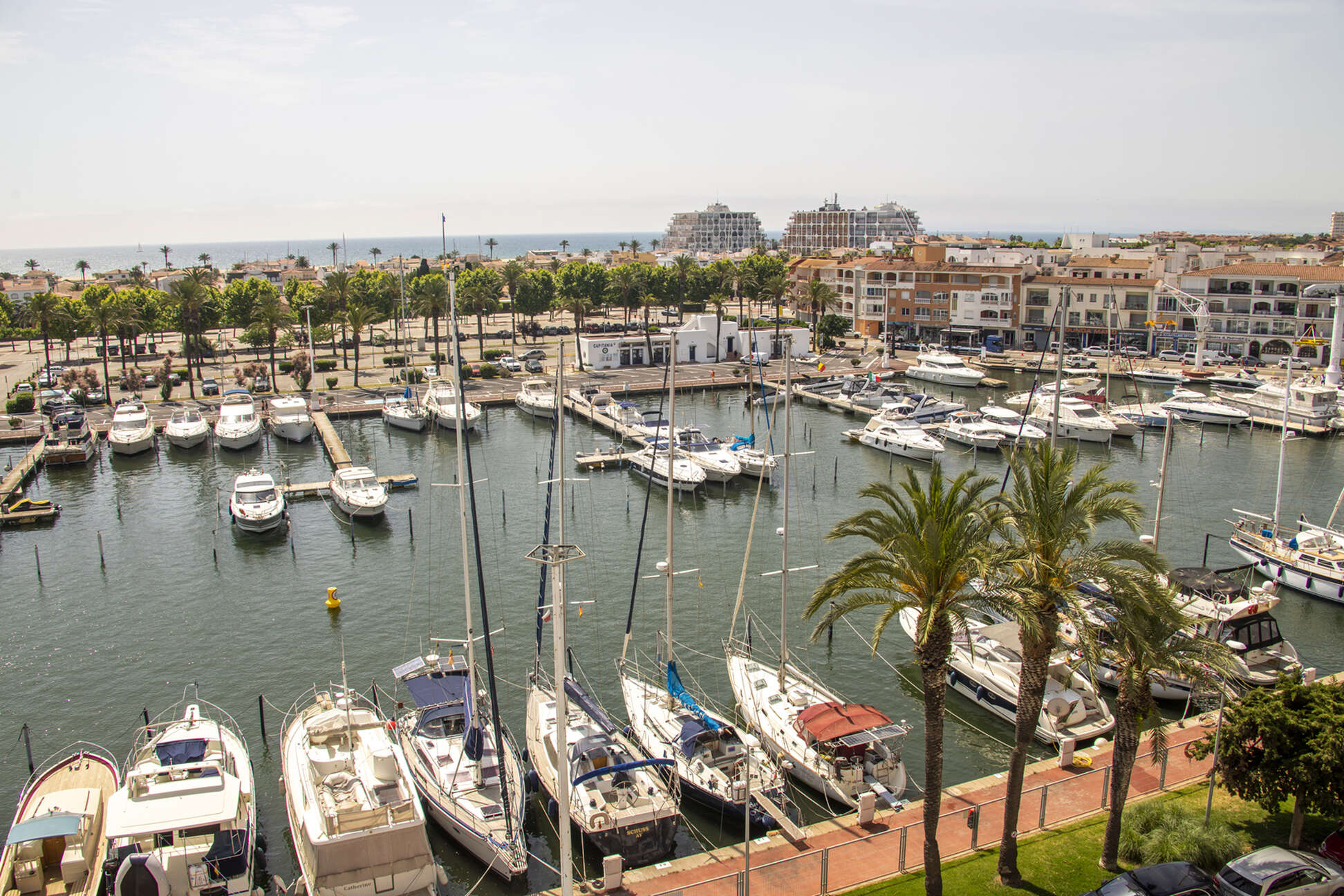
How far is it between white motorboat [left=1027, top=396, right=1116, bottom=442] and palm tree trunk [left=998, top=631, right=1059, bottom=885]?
5451 cm

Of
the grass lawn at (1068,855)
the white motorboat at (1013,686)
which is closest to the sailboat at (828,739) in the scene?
the white motorboat at (1013,686)

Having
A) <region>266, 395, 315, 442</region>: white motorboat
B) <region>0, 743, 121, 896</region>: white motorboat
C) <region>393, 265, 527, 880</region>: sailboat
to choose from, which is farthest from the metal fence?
<region>266, 395, 315, 442</region>: white motorboat

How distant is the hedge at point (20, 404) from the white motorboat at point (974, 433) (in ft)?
242

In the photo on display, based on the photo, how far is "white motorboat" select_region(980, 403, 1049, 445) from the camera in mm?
71125

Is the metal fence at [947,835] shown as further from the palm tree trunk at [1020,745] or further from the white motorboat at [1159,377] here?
the white motorboat at [1159,377]

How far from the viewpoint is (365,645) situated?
1512 inches

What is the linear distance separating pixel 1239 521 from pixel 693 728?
34.0 meters

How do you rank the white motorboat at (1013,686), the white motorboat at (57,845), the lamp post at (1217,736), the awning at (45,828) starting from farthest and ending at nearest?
the white motorboat at (1013,686) < the lamp post at (1217,736) < the awning at (45,828) < the white motorboat at (57,845)

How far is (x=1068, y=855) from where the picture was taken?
72.9 feet

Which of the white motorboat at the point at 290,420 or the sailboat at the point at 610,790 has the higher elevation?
the white motorboat at the point at 290,420

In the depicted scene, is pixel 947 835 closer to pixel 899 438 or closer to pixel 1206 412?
pixel 899 438

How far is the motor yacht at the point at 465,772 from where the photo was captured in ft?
77.7

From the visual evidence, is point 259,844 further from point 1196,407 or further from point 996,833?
point 1196,407

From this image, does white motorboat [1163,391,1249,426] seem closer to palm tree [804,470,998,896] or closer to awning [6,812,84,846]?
palm tree [804,470,998,896]
